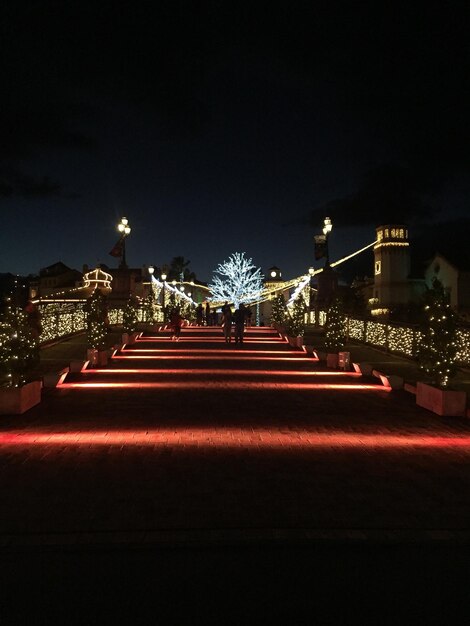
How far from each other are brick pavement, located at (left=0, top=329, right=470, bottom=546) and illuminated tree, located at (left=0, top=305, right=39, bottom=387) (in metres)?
0.72

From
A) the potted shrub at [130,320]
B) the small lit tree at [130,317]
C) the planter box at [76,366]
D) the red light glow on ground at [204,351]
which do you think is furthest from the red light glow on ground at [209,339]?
the planter box at [76,366]

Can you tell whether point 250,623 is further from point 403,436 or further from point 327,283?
point 327,283

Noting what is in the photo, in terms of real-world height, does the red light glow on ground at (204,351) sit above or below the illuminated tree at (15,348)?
below

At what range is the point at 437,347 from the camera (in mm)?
12797

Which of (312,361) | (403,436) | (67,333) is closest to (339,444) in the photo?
(403,436)

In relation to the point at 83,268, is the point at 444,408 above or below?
below

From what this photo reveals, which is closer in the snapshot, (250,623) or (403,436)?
(250,623)

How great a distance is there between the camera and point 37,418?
1141 centimetres

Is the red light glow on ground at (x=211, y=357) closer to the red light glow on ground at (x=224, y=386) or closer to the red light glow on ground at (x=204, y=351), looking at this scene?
the red light glow on ground at (x=204, y=351)

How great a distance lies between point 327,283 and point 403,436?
78.5 ft

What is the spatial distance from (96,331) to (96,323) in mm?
274

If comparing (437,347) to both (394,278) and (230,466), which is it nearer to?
(230,466)

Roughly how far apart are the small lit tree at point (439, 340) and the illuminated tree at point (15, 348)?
6797 mm

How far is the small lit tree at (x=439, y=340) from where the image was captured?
12.6m
